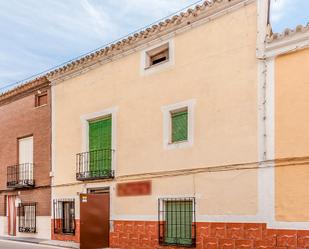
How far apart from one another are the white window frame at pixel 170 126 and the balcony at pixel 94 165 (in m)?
2.47

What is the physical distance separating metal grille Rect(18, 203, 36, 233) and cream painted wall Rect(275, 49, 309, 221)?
36.2 feet

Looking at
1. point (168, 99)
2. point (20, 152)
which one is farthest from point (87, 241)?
point (20, 152)

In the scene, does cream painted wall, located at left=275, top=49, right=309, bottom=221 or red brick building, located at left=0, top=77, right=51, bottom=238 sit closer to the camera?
cream painted wall, located at left=275, top=49, right=309, bottom=221

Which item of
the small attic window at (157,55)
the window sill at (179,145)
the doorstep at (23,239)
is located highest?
the small attic window at (157,55)

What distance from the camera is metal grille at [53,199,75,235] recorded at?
16.4 meters

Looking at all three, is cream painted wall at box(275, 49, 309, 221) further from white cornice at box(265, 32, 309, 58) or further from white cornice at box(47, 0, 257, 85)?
white cornice at box(47, 0, 257, 85)

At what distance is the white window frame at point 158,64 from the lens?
13000mm

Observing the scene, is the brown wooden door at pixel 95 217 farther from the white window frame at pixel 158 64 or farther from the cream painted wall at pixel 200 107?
the white window frame at pixel 158 64

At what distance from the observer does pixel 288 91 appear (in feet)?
33.2

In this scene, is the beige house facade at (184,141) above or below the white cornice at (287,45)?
below

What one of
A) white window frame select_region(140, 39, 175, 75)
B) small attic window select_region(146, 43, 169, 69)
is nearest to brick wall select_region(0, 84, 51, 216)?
white window frame select_region(140, 39, 175, 75)

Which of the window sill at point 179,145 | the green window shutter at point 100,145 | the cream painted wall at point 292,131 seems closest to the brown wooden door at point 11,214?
the green window shutter at point 100,145

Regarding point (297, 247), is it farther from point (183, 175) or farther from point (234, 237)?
point (183, 175)

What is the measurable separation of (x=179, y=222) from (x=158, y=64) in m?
4.38
